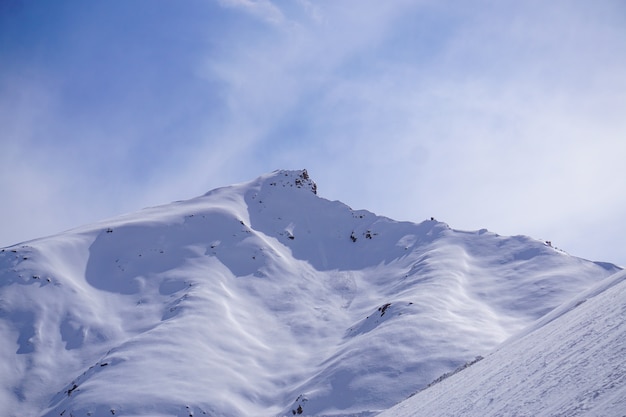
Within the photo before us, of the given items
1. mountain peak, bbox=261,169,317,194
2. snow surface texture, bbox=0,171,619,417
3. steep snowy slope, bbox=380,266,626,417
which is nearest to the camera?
steep snowy slope, bbox=380,266,626,417

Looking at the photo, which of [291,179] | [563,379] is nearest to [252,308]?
[291,179]

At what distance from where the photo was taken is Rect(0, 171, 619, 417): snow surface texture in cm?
5059

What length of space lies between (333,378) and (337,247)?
5202 centimetres

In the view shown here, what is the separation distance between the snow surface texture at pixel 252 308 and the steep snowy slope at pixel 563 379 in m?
33.3

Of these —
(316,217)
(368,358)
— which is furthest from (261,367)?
(316,217)

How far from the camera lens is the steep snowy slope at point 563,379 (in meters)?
8.16

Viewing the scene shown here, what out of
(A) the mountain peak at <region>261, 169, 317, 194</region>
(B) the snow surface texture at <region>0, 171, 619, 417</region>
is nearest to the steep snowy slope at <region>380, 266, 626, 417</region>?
(B) the snow surface texture at <region>0, 171, 619, 417</region>

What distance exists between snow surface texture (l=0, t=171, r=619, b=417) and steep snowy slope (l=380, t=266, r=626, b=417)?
109 feet

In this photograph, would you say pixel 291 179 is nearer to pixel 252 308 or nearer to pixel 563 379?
pixel 252 308

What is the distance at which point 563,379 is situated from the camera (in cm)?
997

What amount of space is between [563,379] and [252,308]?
221ft

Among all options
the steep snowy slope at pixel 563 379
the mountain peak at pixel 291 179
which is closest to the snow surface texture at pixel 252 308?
the mountain peak at pixel 291 179

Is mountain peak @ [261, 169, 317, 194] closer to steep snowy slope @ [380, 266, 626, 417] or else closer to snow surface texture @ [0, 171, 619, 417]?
snow surface texture @ [0, 171, 619, 417]

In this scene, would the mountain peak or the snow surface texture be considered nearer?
the snow surface texture
